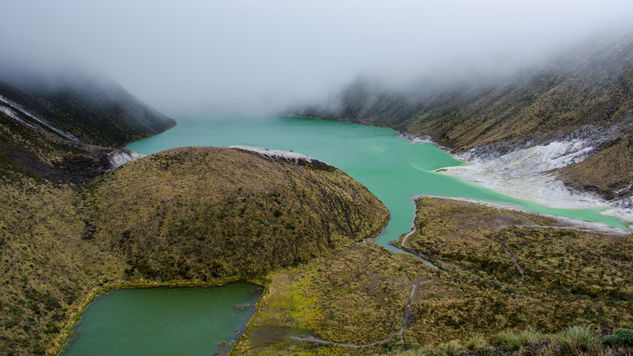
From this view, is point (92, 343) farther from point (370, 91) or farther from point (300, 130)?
point (370, 91)

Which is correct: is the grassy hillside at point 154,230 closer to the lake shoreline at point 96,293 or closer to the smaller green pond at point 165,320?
the lake shoreline at point 96,293

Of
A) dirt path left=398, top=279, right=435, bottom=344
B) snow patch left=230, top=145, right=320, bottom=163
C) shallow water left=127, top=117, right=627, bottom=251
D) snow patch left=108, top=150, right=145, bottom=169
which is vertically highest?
shallow water left=127, top=117, right=627, bottom=251

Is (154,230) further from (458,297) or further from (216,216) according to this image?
(458,297)

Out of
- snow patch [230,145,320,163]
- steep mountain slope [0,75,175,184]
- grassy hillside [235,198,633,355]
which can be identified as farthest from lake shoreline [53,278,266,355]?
snow patch [230,145,320,163]

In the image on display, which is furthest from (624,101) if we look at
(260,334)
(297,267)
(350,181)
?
(260,334)

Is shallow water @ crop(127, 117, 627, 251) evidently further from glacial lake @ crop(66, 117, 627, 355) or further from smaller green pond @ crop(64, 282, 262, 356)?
smaller green pond @ crop(64, 282, 262, 356)

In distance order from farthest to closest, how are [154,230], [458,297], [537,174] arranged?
[537,174] < [154,230] < [458,297]

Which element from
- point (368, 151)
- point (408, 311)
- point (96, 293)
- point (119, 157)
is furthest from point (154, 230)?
point (368, 151)
